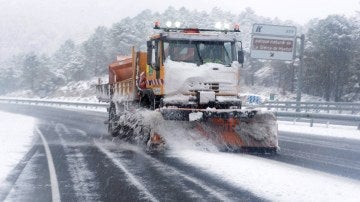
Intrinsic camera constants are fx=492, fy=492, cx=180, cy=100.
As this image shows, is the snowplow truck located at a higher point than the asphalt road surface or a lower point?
higher

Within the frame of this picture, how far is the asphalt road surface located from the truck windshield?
2471 mm

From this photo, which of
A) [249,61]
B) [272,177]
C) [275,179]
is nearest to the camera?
[275,179]

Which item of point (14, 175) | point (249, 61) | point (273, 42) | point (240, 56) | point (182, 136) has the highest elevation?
point (249, 61)

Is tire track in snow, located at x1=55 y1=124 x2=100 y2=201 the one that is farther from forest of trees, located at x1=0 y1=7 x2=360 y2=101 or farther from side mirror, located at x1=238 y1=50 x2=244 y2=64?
forest of trees, located at x1=0 y1=7 x2=360 y2=101

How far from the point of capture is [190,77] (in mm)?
11703

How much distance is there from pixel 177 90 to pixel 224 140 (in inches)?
64.1

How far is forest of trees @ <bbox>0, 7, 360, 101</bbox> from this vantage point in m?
51.9

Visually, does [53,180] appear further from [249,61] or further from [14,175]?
[249,61]

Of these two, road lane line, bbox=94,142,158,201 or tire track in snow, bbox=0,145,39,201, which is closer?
road lane line, bbox=94,142,158,201

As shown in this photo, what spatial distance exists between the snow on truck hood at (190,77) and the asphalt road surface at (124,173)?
1.77 metres

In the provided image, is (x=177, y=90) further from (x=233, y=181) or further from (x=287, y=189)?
(x=287, y=189)

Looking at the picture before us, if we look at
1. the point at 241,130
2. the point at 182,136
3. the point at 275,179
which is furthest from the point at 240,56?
the point at 275,179

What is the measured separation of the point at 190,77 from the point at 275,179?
4.54 metres

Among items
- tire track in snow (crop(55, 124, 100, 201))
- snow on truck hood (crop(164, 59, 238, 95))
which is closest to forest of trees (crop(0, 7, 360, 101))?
snow on truck hood (crop(164, 59, 238, 95))
